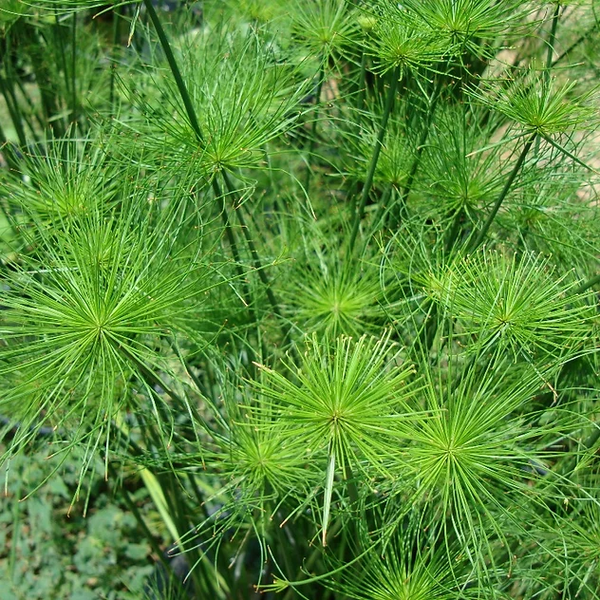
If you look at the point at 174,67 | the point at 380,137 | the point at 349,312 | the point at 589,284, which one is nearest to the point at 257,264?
the point at 349,312

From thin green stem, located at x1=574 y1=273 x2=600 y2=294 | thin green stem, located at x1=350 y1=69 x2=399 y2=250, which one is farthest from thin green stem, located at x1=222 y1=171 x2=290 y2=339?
thin green stem, located at x1=574 y1=273 x2=600 y2=294

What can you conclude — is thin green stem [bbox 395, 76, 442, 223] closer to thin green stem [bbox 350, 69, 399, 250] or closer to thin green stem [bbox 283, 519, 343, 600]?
thin green stem [bbox 350, 69, 399, 250]

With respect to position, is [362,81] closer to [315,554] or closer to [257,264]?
[257,264]

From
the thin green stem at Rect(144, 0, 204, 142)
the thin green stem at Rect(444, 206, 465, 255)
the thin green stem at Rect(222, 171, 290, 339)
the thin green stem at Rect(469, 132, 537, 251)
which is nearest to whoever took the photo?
the thin green stem at Rect(144, 0, 204, 142)

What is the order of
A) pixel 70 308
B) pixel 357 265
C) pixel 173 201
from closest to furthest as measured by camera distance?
pixel 70 308 < pixel 173 201 < pixel 357 265

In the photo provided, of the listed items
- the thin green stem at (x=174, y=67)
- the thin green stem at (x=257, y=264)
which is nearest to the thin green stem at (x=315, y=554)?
the thin green stem at (x=257, y=264)

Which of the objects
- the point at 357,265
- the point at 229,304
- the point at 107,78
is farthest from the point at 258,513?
the point at 107,78

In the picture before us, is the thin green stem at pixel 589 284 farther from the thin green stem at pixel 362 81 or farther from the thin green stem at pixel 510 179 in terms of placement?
the thin green stem at pixel 362 81

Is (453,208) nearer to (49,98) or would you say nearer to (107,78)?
(107,78)
